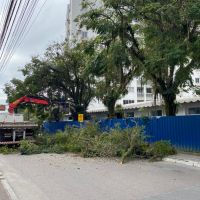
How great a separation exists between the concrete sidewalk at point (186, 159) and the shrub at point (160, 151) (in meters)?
0.44

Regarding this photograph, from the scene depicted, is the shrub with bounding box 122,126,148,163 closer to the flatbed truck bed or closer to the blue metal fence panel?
the blue metal fence panel

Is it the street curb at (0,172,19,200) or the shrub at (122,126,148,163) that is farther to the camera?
the shrub at (122,126,148,163)

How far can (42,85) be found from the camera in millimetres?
32281

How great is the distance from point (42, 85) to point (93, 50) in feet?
40.3

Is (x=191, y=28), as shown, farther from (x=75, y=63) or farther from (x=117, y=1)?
(x=75, y=63)

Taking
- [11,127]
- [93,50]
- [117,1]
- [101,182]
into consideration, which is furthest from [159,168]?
[11,127]

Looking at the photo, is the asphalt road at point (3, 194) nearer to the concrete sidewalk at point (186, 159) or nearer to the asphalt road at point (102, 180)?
the asphalt road at point (102, 180)

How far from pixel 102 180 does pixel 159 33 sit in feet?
25.8

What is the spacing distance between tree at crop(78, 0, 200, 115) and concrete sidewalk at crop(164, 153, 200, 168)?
3960mm

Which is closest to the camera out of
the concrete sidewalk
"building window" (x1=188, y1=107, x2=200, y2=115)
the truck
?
the concrete sidewalk

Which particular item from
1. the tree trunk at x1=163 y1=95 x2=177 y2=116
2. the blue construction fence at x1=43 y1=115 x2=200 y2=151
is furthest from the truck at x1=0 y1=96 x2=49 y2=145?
the tree trunk at x1=163 y1=95 x2=177 y2=116

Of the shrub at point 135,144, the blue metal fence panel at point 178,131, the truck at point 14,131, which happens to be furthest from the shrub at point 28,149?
the blue metal fence panel at point 178,131

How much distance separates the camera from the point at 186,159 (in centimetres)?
1467

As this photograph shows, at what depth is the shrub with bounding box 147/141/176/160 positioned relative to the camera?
52.1 ft
